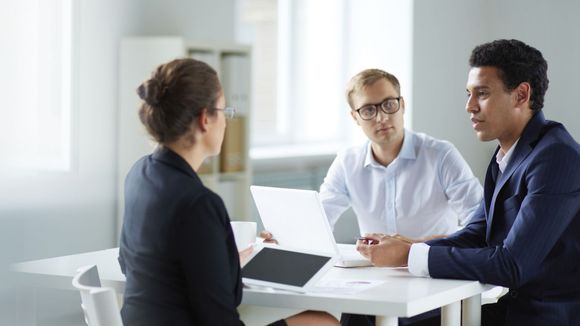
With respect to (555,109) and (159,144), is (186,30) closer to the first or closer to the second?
(159,144)

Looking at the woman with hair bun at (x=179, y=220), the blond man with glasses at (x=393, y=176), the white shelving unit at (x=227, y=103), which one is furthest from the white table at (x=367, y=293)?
the white shelving unit at (x=227, y=103)

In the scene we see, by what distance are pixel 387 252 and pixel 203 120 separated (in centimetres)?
70

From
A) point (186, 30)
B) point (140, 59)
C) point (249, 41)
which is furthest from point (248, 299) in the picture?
point (249, 41)

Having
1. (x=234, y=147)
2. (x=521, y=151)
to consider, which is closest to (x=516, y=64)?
(x=521, y=151)

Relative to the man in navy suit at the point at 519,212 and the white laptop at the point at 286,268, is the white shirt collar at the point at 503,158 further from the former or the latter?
the white laptop at the point at 286,268

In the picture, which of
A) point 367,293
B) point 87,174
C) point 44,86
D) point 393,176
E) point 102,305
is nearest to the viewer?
point 102,305

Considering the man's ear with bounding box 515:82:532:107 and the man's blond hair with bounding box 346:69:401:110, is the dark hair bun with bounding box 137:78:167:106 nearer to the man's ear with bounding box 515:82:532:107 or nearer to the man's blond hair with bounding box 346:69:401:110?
the man's ear with bounding box 515:82:532:107

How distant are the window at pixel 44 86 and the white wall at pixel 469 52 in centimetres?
295

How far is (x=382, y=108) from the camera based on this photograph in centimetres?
324

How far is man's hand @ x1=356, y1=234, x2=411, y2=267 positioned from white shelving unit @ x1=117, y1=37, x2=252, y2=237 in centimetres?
220

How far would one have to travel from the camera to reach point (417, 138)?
132 inches

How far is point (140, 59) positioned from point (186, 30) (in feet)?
1.71

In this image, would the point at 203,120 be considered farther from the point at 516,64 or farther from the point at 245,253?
the point at 516,64

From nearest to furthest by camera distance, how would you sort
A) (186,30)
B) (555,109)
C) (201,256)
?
(201,256) < (186,30) < (555,109)
